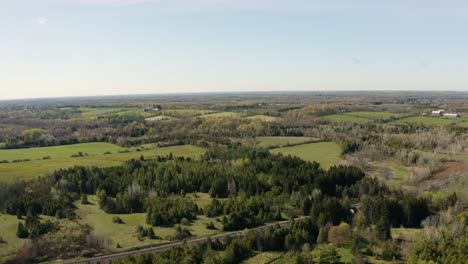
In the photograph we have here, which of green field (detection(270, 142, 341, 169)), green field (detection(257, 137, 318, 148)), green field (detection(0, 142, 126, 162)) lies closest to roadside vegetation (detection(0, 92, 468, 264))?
green field (detection(270, 142, 341, 169))

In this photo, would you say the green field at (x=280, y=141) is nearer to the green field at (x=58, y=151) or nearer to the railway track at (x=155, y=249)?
the green field at (x=58, y=151)

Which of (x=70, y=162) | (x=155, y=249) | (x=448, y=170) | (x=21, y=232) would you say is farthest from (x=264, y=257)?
(x=70, y=162)

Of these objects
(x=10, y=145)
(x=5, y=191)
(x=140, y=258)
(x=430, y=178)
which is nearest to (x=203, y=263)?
(x=140, y=258)

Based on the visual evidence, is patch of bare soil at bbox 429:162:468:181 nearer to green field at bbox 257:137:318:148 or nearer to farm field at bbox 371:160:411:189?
farm field at bbox 371:160:411:189

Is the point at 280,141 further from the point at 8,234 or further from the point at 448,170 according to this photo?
the point at 8,234

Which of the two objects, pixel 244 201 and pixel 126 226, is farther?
pixel 244 201

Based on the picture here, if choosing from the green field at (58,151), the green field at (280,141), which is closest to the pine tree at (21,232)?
the green field at (58,151)
